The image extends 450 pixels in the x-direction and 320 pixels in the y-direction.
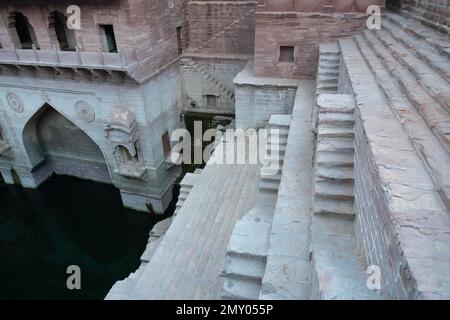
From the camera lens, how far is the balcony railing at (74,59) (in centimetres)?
934

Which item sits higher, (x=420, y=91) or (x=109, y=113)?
(x=420, y=91)

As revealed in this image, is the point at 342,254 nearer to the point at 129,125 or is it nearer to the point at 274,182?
the point at 274,182

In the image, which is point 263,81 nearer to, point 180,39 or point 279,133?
point 279,133

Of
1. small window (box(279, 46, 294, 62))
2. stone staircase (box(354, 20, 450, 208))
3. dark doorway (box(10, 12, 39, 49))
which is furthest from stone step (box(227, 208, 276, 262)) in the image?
dark doorway (box(10, 12, 39, 49))

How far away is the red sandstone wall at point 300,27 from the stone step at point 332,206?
6332 mm

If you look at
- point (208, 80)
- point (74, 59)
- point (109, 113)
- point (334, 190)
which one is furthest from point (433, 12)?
point (74, 59)

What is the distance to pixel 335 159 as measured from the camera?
420 centimetres

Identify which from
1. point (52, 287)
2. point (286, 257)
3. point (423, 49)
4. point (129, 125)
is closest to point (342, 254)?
point (286, 257)

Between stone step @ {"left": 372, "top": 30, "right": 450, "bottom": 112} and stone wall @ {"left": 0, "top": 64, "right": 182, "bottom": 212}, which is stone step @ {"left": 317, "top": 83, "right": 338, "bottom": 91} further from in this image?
stone wall @ {"left": 0, "top": 64, "right": 182, "bottom": 212}

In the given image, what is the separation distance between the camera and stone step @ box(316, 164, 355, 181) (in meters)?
3.99

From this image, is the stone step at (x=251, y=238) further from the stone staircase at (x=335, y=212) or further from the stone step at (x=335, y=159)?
the stone step at (x=335, y=159)

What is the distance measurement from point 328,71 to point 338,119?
381 cm

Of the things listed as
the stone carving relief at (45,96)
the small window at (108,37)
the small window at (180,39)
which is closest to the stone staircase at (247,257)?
the small window at (108,37)

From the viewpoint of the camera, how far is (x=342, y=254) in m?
3.34
